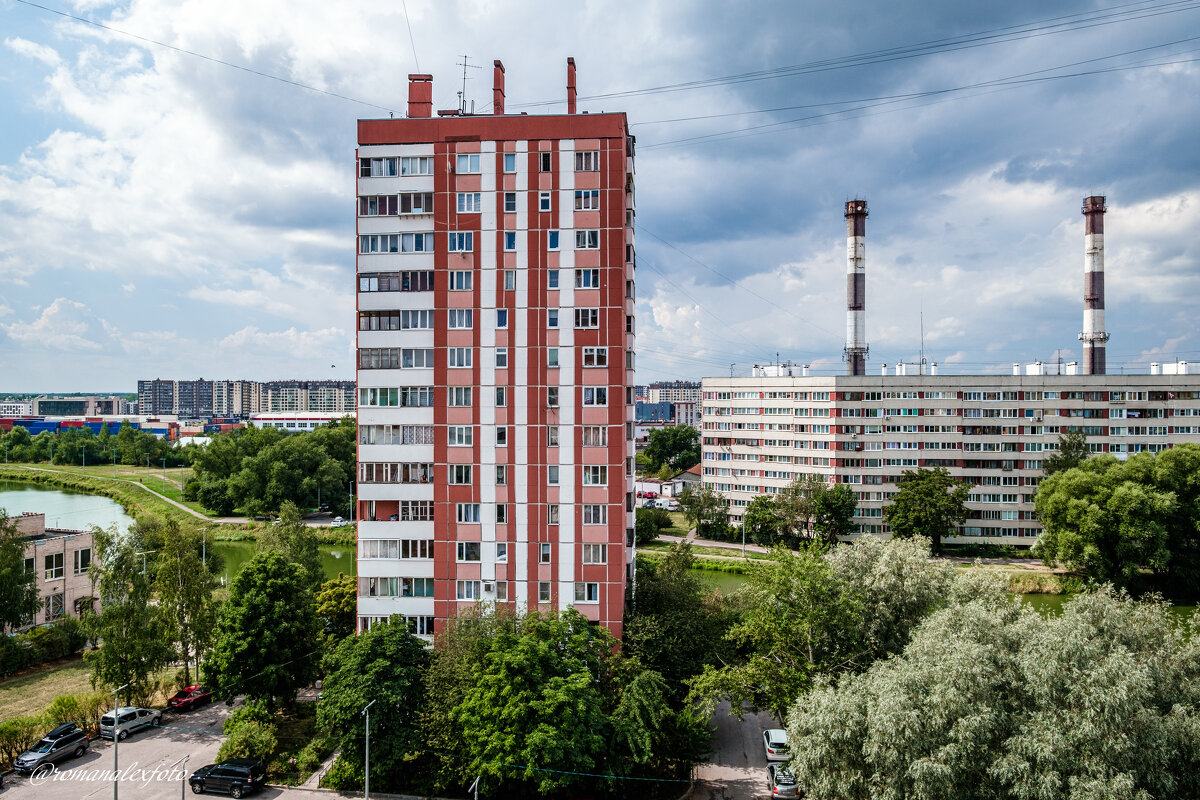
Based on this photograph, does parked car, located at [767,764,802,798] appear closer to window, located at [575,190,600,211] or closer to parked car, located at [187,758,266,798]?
parked car, located at [187,758,266,798]

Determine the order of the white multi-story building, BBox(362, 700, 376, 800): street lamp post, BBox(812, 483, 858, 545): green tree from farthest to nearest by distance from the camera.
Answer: the white multi-story building → BBox(812, 483, 858, 545): green tree → BBox(362, 700, 376, 800): street lamp post

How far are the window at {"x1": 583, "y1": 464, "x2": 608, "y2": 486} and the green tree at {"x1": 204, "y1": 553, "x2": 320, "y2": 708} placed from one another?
14031 mm

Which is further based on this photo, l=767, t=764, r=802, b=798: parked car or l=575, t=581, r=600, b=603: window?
l=575, t=581, r=600, b=603: window

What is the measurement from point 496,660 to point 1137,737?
19.3 metres

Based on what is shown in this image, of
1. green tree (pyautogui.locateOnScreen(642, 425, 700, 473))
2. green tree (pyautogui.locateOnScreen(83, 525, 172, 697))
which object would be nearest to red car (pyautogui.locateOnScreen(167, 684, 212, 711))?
green tree (pyautogui.locateOnScreen(83, 525, 172, 697))

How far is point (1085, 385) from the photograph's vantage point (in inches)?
2734

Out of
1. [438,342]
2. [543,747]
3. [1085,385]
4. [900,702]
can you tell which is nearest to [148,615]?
[438,342]

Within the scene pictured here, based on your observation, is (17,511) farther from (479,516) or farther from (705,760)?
(705,760)

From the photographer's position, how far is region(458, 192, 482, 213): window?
102ft

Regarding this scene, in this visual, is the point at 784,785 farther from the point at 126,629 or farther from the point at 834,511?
the point at 834,511

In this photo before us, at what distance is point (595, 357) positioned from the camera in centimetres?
3034

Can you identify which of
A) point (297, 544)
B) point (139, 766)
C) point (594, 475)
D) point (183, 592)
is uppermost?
point (594, 475)

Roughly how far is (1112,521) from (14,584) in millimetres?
74463

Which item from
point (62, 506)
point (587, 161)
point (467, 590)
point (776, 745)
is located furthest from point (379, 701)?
point (62, 506)
